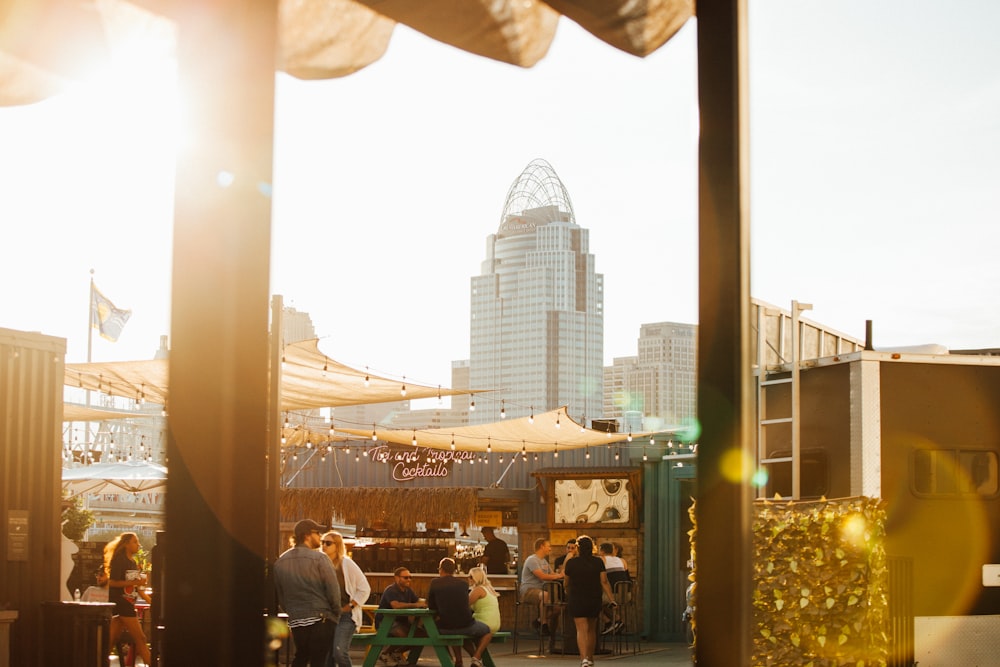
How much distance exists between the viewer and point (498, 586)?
17719 millimetres

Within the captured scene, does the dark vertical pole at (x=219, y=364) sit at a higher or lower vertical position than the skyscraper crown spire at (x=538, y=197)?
lower

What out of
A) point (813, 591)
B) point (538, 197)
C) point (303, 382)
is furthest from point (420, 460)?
point (538, 197)

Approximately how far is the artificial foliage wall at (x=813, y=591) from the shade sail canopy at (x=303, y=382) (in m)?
5.57

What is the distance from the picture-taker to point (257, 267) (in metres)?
1.47

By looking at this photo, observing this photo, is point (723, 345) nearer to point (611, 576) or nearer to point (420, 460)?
point (611, 576)

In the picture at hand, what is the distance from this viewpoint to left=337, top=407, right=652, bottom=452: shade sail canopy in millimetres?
16391

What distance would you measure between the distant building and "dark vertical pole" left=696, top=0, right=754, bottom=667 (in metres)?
153

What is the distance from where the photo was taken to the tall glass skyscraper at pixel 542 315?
16088 centimetres

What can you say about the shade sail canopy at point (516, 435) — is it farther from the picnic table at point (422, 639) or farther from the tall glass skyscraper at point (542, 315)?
the tall glass skyscraper at point (542, 315)

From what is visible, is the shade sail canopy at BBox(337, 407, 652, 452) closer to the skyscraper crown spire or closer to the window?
the window

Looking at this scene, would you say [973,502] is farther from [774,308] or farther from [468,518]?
[468,518]

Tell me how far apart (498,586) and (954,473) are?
902 centimetres

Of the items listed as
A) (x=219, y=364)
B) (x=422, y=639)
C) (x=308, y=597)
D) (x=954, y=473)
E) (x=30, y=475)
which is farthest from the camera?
(x=422, y=639)

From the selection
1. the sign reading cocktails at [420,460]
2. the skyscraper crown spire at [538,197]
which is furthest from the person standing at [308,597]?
the skyscraper crown spire at [538,197]
